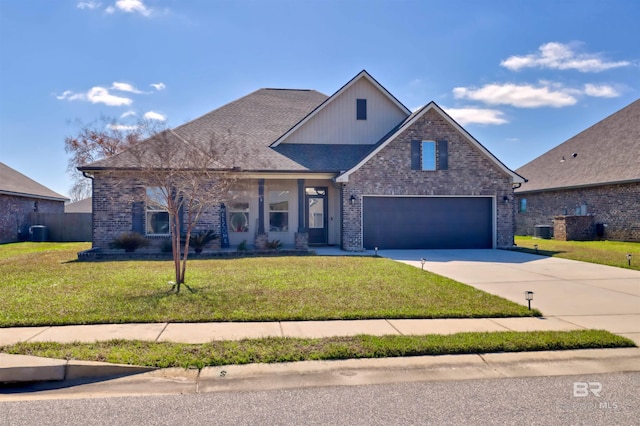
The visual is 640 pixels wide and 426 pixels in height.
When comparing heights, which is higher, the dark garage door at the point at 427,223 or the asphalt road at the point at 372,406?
the dark garage door at the point at 427,223

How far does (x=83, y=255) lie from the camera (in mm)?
14953

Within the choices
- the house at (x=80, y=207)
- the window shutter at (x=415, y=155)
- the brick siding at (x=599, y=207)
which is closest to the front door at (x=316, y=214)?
the window shutter at (x=415, y=155)

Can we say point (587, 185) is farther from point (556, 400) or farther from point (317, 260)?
point (556, 400)

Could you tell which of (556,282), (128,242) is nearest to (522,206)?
(556,282)

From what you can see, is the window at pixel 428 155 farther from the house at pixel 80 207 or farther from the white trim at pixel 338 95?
the house at pixel 80 207

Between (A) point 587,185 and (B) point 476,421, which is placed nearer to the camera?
(B) point 476,421

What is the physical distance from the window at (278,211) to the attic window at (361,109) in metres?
5.08

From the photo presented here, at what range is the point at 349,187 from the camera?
17516 millimetres

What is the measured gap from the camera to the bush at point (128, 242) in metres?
15.8

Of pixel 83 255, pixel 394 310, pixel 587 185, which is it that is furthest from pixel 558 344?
pixel 587 185

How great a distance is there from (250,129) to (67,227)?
13401 millimetres

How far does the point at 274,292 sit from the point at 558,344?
16.5 feet

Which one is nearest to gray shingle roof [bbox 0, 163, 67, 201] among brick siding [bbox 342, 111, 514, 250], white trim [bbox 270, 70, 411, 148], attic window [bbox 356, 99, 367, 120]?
white trim [bbox 270, 70, 411, 148]

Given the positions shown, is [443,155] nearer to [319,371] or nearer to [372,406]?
[319,371]
